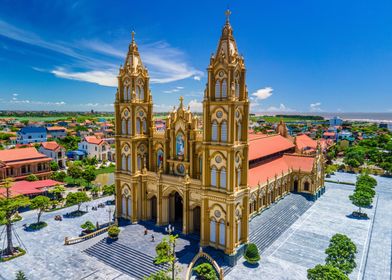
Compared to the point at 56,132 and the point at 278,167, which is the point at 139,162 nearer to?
the point at 278,167

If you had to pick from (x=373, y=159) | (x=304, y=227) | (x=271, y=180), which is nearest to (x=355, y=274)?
(x=304, y=227)

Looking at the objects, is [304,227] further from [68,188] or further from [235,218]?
[68,188]

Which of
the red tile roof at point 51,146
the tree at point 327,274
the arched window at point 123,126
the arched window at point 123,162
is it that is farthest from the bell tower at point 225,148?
the red tile roof at point 51,146

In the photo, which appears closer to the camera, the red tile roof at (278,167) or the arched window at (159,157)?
the arched window at (159,157)

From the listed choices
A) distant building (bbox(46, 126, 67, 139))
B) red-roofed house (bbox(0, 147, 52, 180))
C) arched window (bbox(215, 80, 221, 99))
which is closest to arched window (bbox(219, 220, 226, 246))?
arched window (bbox(215, 80, 221, 99))

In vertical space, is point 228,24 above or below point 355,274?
above

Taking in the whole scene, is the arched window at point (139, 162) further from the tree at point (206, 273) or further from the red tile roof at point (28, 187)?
the red tile roof at point (28, 187)

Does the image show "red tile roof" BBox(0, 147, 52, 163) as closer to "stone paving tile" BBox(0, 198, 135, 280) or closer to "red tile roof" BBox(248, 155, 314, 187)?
"stone paving tile" BBox(0, 198, 135, 280)
